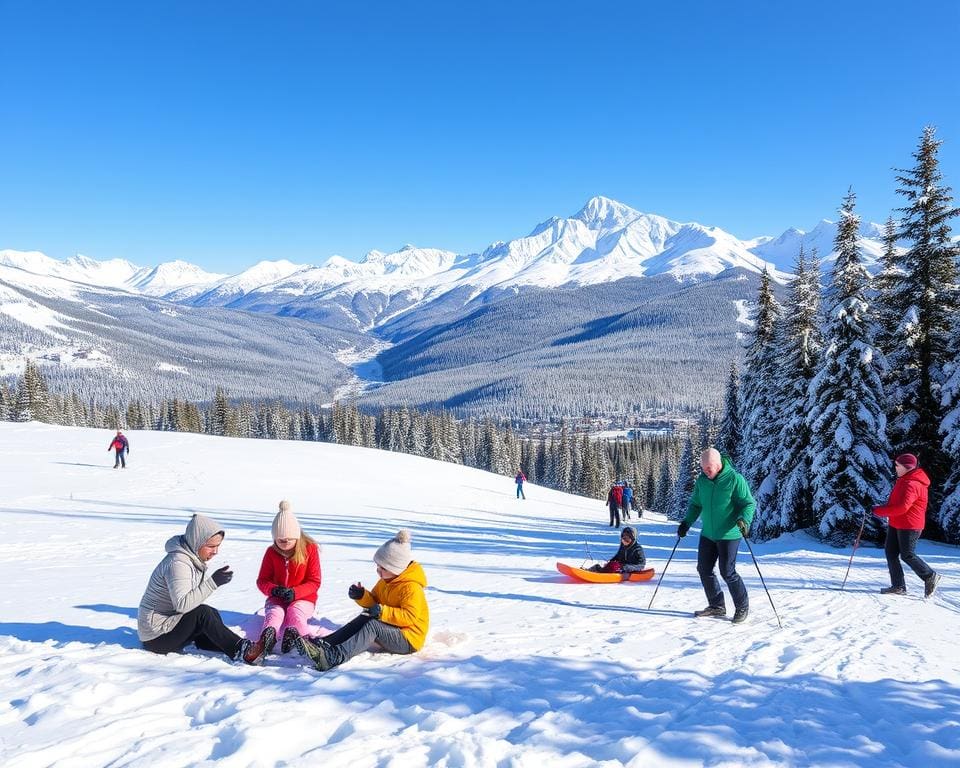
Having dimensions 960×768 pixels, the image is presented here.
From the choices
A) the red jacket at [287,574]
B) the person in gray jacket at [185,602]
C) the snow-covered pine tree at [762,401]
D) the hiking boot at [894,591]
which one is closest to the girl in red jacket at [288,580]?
the red jacket at [287,574]

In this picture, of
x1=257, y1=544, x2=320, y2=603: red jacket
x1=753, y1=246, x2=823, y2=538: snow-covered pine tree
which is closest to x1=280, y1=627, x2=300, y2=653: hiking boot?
x1=257, y1=544, x2=320, y2=603: red jacket

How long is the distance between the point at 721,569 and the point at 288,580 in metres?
5.31

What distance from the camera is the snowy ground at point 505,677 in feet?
12.6

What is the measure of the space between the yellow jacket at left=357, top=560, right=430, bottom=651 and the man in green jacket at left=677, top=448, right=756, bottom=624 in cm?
347

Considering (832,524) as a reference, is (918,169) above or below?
above

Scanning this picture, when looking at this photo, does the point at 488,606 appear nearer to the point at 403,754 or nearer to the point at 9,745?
the point at 403,754

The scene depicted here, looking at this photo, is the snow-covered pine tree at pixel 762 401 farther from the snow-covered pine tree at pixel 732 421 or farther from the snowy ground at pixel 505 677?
the snowy ground at pixel 505 677

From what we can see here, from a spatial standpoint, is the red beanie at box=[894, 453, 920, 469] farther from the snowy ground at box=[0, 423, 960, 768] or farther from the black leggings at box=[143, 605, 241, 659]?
the black leggings at box=[143, 605, 241, 659]

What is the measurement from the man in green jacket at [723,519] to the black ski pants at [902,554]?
3281 mm

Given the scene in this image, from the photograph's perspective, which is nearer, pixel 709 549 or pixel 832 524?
pixel 709 549

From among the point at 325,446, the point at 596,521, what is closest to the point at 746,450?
the point at 596,521

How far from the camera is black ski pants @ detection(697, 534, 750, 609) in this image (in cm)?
703

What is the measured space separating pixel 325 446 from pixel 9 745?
3996 cm

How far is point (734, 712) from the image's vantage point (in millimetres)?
4516
